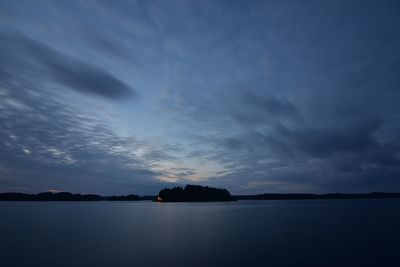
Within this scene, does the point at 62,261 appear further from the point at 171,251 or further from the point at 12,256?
the point at 171,251

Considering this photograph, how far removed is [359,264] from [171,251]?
57.8ft

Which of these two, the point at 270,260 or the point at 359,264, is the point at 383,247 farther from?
the point at 270,260

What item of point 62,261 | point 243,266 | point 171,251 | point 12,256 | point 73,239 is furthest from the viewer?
point 73,239

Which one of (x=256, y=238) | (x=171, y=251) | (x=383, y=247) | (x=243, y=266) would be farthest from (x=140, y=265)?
(x=383, y=247)

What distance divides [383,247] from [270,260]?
49.6 feet

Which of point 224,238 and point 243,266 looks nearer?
point 243,266

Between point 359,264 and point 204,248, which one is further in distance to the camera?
point 204,248

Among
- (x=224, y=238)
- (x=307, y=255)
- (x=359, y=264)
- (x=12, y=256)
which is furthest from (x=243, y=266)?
(x=12, y=256)

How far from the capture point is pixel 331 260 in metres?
24.2

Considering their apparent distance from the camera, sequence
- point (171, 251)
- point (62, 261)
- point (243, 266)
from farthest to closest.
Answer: point (171, 251)
point (62, 261)
point (243, 266)

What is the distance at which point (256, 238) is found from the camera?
36.1 m

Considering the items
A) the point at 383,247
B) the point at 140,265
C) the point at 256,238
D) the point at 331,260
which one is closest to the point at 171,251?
the point at 140,265

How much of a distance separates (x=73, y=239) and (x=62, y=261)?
39.3 ft

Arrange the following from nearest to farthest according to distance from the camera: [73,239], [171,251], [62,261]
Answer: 1. [62,261]
2. [171,251]
3. [73,239]
